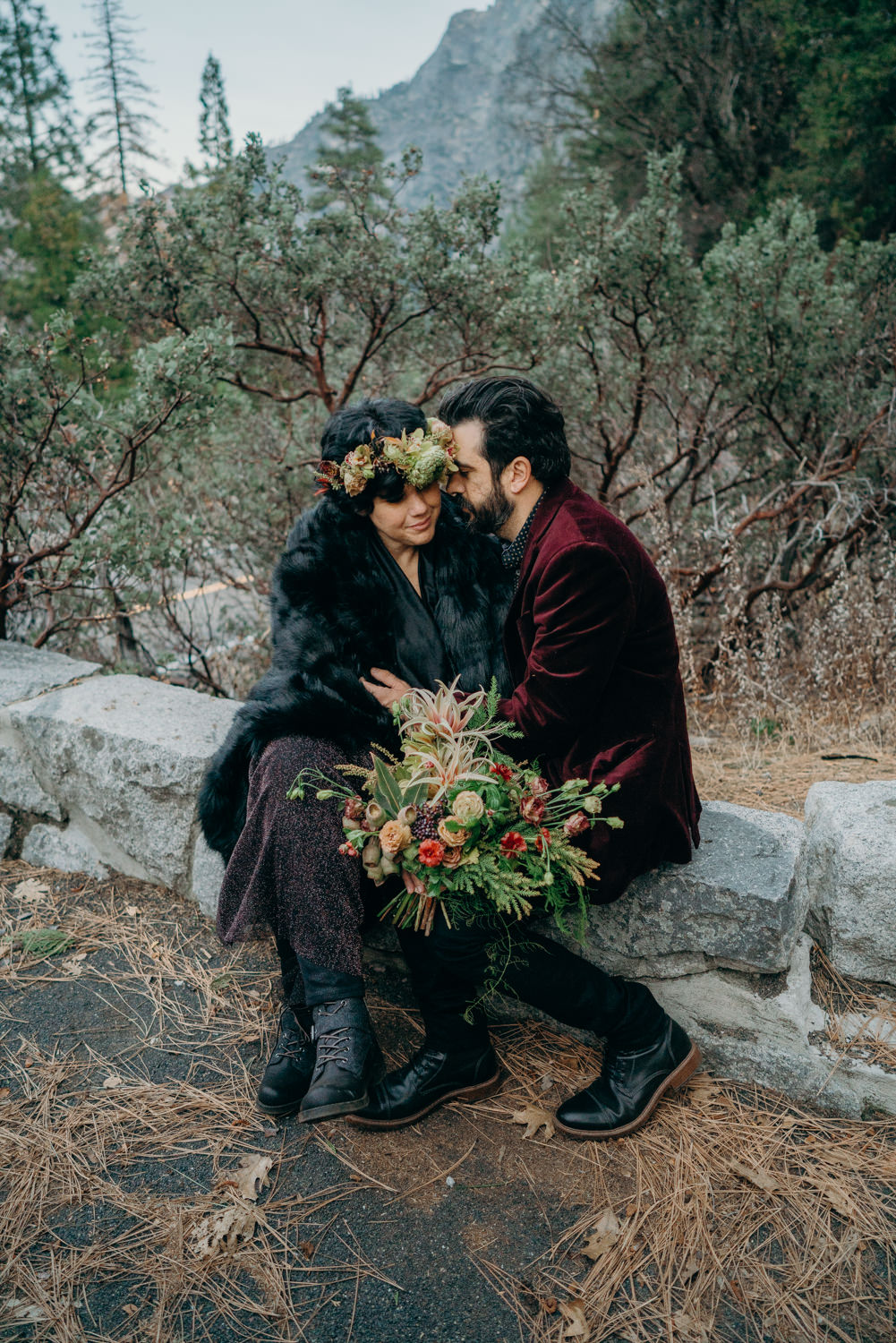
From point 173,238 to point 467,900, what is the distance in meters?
4.12

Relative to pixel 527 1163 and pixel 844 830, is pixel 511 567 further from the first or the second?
pixel 527 1163

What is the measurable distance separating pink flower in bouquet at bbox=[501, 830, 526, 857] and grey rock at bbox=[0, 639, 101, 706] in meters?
2.44

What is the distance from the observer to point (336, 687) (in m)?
2.51

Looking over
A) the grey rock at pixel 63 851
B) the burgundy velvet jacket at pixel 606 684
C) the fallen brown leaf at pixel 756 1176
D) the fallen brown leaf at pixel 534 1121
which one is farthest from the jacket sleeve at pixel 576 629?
the grey rock at pixel 63 851

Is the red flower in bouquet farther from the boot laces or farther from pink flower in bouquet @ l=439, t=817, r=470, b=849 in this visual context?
the boot laces

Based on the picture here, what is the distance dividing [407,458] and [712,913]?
150cm

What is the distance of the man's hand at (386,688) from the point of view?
2549mm

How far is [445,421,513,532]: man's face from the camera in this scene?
2.39 metres

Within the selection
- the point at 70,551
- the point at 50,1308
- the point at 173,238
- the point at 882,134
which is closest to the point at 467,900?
the point at 50,1308

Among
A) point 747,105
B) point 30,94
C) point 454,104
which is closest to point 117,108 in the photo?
point 30,94

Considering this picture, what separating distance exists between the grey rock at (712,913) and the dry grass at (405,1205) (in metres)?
0.35

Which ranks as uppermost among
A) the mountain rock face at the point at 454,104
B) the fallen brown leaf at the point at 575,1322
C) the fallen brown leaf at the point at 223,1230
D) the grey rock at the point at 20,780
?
the mountain rock face at the point at 454,104

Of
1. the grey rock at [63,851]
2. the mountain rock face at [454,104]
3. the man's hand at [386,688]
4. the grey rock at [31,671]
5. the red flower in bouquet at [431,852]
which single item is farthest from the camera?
the mountain rock face at [454,104]

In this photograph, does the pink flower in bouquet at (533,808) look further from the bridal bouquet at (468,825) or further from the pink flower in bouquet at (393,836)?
the pink flower in bouquet at (393,836)
